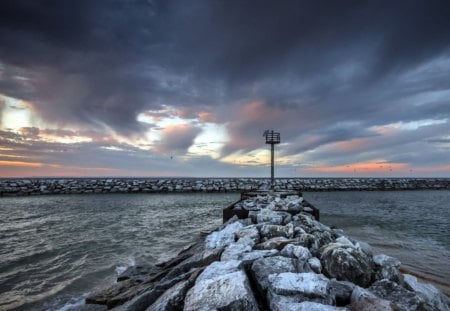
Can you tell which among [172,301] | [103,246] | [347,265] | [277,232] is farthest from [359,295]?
[103,246]

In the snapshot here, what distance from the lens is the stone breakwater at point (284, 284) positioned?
2396 millimetres

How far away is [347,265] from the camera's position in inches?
129

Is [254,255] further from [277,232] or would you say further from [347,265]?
[277,232]

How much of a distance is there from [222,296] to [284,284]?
65 cm

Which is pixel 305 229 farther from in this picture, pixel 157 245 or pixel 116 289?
pixel 157 245

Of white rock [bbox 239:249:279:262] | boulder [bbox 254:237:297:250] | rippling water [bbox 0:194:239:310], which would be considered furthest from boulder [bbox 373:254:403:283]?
rippling water [bbox 0:194:239:310]

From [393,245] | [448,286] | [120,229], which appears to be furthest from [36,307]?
[393,245]

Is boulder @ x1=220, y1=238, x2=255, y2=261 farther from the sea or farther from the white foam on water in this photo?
the white foam on water

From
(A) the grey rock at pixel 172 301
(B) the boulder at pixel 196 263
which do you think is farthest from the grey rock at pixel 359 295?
(B) the boulder at pixel 196 263

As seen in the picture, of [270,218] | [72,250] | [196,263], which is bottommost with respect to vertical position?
[72,250]

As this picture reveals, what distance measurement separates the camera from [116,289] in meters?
4.32

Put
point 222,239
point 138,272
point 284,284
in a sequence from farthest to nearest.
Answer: point 138,272 → point 222,239 → point 284,284

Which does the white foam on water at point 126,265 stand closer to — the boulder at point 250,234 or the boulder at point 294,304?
the boulder at point 250,234

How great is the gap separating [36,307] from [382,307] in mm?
4909
